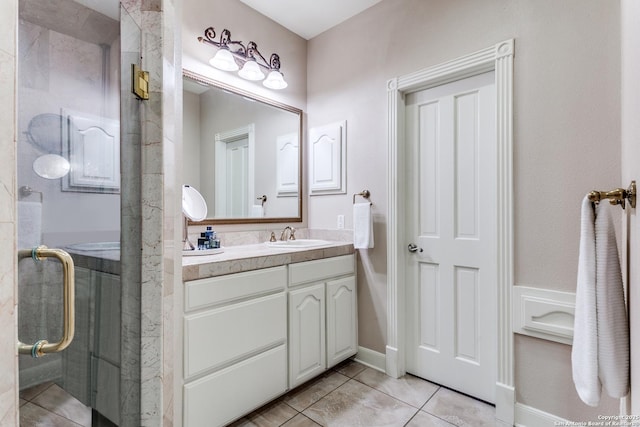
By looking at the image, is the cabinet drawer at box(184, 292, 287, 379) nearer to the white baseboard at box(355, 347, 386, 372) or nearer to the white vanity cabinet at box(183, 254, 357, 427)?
the white vanity cabinet at box(183, 254, 357, 427)

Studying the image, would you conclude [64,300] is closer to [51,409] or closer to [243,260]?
[51,409]

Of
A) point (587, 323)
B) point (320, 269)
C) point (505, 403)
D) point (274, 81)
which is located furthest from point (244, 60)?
point (505, 403)

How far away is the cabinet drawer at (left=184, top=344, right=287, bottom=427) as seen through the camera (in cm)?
145

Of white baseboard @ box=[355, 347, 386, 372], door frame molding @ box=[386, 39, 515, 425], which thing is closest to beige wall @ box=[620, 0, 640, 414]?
door frame molding @ box=[386, 39, 515, 425]

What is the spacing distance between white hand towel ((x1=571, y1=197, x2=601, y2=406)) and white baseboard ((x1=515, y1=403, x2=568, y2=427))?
35.1 inches

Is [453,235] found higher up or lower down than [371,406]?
higher up

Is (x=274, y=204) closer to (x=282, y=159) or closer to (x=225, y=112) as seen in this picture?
(x=282, y=159)

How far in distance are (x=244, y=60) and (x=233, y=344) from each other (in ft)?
6.24

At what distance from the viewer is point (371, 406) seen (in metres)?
1.86

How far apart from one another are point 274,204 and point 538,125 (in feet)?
5.92

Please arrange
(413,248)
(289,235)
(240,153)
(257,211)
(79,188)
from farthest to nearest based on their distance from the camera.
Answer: (289,235) → (257,211) → (240,153) → (413,248) → (79,188)

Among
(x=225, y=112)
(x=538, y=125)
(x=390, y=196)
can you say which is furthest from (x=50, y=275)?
(x=538, y=125)

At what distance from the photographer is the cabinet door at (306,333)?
1917mm

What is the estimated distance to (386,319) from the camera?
2264 millimetres
